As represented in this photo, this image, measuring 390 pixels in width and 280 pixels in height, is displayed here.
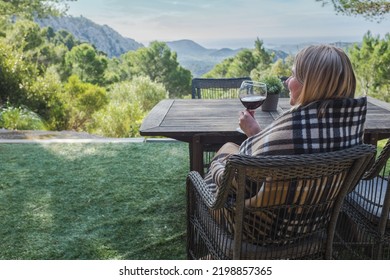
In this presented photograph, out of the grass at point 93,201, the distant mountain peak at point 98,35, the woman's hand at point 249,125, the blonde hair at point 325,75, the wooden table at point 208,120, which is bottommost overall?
the grass at point 93,201

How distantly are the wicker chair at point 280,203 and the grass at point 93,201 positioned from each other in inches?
31.8

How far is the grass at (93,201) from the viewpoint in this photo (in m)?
2.15

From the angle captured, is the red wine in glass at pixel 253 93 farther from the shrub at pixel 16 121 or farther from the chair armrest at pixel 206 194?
the shrub at pixel 16 121

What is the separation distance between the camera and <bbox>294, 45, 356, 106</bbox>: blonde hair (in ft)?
4.01

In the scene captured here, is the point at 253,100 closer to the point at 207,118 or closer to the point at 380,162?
the point at 207,118

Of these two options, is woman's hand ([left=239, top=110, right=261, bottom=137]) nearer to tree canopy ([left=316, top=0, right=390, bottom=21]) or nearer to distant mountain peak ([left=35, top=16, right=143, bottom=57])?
tree canopy ([left=316, top=0, right=390, bottom=21])

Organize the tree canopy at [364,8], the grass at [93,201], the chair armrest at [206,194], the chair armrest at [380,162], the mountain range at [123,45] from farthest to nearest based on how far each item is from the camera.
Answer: the mountain range at [123,45] < the tree canopy at [364,8] < the grass at [93,201] < the chair armrest at [380,162] < the chair armrest at [206,194]

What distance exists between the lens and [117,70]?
26938 mm

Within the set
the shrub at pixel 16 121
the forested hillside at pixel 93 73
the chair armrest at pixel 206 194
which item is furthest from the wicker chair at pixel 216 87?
the shrub at pixel 16 121

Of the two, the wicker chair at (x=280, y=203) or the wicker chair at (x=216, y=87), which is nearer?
the wicker chair at (x=280, y=203)

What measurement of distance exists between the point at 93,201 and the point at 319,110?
185cm

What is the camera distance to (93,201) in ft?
8.91

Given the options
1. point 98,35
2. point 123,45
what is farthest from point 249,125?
point 123,45

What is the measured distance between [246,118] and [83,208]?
1394 mm
